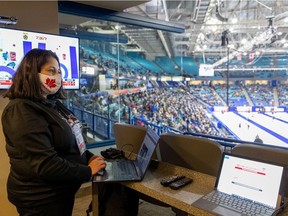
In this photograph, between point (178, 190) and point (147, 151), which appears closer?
point (178, 190)

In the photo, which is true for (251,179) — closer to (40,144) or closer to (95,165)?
(95,165)

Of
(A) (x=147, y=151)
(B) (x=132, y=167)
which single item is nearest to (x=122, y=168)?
(B) (x=132, y=167)

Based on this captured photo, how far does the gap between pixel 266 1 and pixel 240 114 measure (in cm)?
1010

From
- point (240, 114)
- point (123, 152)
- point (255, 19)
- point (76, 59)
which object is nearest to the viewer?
point (123, 152)

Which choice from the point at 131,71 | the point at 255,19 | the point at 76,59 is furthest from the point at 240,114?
the point at 76,59

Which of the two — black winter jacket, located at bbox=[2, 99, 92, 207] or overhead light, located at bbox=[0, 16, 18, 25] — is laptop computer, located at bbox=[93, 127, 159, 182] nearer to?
black winter jacket, located at bbox=[2, 99, 92, 207]

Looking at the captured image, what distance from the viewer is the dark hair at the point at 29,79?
4.25 ft

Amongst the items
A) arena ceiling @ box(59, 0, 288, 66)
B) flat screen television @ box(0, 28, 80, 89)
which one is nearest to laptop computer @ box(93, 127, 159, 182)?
flat screen television @ box(0, 28, 80, 89)

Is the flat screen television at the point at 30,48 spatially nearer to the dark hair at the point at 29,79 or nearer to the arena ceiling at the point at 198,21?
the arena ceiling at the point at 198,21

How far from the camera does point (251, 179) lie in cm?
118

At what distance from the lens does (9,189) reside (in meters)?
1.37

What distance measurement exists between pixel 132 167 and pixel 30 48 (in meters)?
1.78

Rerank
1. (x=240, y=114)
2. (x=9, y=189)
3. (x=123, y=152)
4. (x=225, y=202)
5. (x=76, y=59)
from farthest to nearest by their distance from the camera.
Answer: (x=240, y=114)
(x=76, y=59)
(x=123, y=152)
(x=9, y=189)
(x=225, y=202)

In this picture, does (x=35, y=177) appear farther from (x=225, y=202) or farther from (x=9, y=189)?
(x=225, y=202)
